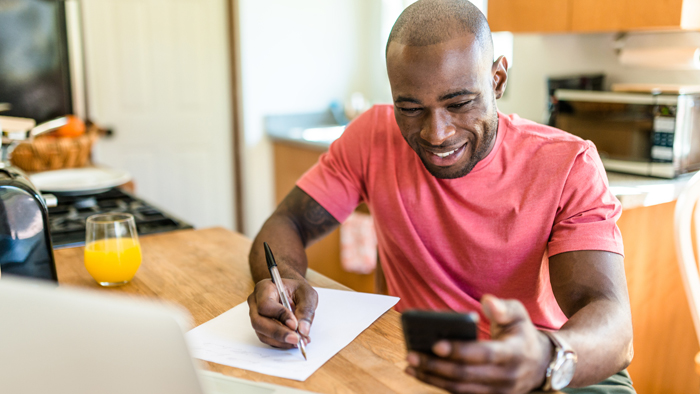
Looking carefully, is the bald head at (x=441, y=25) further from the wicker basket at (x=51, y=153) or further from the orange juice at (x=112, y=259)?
the wicker basket at (x=51, y=153)

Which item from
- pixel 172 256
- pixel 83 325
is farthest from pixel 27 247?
pixel 83 325

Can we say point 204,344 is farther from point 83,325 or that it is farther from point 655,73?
point 655,73

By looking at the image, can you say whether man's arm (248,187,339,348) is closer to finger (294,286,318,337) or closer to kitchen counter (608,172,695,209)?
finger (294,286,318,337)

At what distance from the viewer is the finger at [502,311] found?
63 cm

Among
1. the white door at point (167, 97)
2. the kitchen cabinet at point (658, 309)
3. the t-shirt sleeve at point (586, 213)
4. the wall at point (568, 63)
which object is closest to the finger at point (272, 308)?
the t-shirt sleeve at point (586, 213)

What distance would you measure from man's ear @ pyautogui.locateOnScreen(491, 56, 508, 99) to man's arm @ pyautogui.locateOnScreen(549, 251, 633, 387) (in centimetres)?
35

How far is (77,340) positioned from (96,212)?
1.33 metres

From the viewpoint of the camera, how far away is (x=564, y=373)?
716mm

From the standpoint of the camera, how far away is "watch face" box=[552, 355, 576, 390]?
0.70 meters

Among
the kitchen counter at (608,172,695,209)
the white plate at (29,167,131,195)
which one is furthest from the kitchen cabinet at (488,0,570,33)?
the white plate at (29,167,131,195)

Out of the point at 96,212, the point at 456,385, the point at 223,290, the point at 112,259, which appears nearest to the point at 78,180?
the point at 96,212

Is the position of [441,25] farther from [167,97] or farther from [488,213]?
[167,97]

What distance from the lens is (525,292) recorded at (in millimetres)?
1189

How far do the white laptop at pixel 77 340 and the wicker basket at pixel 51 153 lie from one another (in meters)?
1.95
